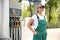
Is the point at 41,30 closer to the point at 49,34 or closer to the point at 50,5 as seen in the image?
the point at 49,34

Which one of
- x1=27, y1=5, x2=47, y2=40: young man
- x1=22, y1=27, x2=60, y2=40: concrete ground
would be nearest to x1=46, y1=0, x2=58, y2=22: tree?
x1=27, y1=5, x2=47, y2=40: young man

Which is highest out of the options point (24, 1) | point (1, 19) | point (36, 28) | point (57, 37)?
point (24, 1)

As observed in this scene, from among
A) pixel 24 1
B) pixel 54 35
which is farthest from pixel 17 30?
pixel 54 35

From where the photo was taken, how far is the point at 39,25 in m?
1.94

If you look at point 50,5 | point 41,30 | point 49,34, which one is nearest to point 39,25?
point 41,30

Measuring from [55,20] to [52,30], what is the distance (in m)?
0.15

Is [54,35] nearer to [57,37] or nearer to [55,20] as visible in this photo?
[57,37]

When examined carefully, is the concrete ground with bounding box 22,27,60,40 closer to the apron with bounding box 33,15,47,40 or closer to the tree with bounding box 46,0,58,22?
the apron with bounding box 33,15,47,40

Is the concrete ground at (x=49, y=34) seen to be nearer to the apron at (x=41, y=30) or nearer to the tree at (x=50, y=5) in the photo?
the apron at (x=41, y=30)

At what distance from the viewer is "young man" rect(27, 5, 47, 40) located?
1.92 m

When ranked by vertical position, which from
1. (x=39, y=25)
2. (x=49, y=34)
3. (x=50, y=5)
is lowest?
(x=49, y=34)

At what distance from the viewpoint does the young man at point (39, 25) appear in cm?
192

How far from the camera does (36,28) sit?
1.93m

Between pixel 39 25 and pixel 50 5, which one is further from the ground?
pixel 50 5
